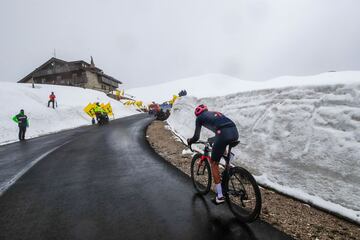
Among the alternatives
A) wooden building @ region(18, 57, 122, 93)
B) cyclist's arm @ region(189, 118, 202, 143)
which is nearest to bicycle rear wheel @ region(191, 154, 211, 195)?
cyclist's arm @ region(189, 118, 202, 143)

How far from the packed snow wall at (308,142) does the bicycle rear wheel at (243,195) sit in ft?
4.64

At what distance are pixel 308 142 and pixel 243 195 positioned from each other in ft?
6.11

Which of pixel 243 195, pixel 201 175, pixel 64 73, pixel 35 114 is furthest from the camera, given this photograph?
pixel 64 73

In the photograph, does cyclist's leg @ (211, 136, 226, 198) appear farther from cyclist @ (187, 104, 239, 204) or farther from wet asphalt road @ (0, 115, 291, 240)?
wet asphalt road @ (0, 115, 291, 240)

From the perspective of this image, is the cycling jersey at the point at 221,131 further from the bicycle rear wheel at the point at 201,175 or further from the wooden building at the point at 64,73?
the wooden building at the point at 64,73

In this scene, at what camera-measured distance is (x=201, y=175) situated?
539 cm

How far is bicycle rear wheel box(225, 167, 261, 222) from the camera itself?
3749mm

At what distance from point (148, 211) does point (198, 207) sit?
93cm

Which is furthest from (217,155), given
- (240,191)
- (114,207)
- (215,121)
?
(114,207)

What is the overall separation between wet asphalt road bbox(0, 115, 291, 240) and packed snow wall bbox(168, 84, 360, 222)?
1.50m

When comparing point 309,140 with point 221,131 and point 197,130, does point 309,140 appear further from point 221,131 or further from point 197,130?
point 197,130

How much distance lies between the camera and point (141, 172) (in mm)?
6820

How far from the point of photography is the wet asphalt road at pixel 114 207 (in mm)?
3643

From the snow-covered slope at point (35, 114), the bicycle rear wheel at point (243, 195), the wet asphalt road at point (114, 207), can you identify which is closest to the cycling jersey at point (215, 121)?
the bicycle rear wheel at point (243, 195)
